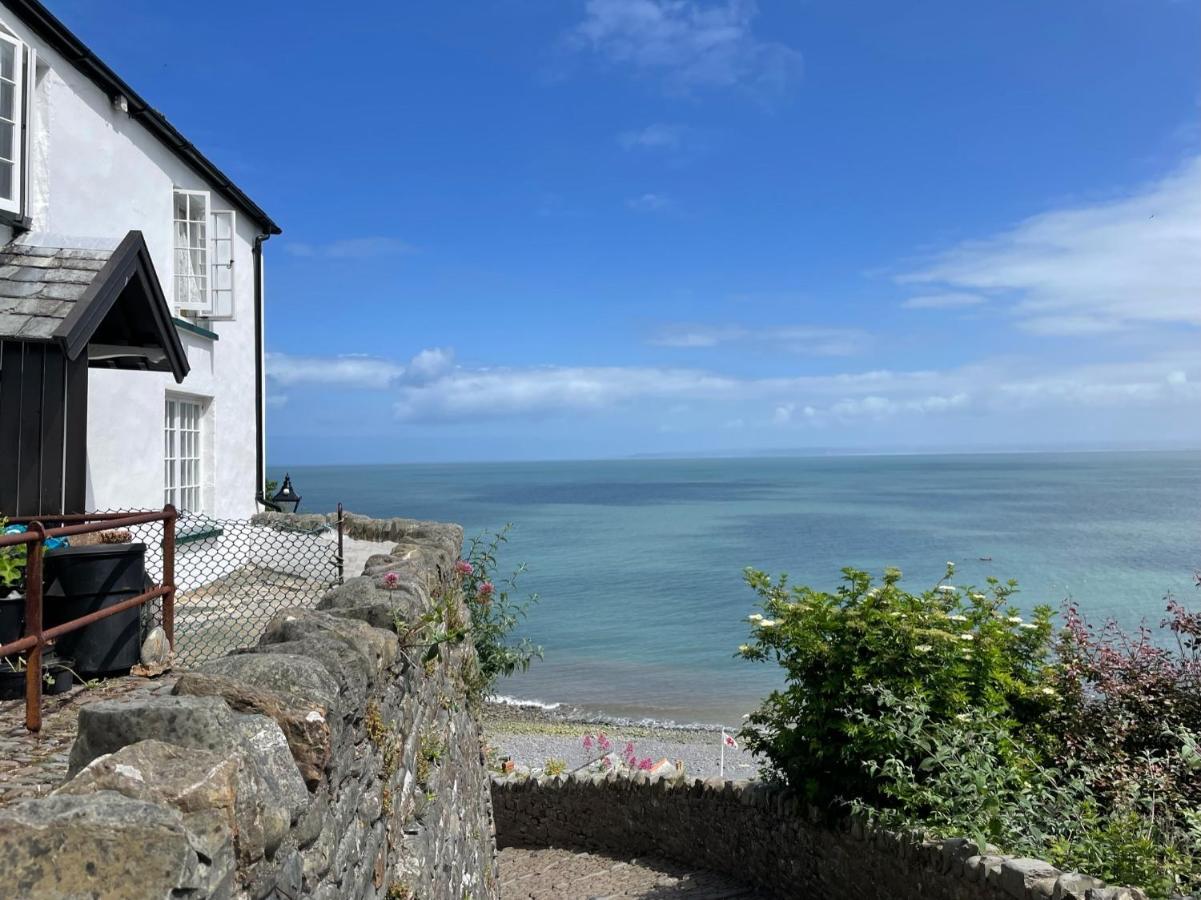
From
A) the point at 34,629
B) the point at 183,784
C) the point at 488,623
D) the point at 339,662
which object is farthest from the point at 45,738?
the point at 488,623

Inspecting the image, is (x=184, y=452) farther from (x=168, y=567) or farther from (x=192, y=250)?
(x=168, y=567)

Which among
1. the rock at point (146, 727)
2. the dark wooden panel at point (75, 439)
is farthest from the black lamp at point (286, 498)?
the rock at point (146, 727)

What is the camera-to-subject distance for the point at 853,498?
127688 millimetres

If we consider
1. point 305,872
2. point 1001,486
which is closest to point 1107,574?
point 305,872

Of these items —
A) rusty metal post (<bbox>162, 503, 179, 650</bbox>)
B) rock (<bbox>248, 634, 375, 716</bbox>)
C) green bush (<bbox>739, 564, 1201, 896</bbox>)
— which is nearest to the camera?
rock (<bbox>248, 634, 375, 716</bbox>)

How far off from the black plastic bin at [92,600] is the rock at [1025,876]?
6.65 meters

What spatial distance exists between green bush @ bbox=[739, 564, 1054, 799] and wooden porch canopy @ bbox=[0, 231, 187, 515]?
22.1 feet

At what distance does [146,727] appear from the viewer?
272cm

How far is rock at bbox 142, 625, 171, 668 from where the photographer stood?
20.5 feet

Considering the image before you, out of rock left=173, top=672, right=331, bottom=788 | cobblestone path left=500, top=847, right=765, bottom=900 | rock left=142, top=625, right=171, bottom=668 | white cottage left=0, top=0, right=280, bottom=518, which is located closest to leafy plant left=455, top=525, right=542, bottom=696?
cobblestone path left=500, top=847, right=765, bottom=900

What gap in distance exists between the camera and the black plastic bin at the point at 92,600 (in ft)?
18.7

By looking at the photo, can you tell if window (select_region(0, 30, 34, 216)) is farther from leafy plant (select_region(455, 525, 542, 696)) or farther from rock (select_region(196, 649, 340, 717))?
rock (select_region(196, 649, 340, 717))

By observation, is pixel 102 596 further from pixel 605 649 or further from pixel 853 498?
pixel 853 498

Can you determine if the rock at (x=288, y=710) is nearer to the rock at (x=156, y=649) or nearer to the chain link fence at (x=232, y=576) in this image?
the rock at (x=156, y=649)
